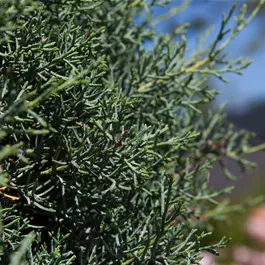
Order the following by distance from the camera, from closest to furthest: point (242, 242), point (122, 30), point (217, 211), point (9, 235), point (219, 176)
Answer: point (9, 235) < point (122, 30) < point (217, 211) < point (242, 242) < point (219, 176)

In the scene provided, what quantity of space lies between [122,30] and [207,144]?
55 centimetres

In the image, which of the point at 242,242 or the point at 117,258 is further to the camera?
the point at 242,242

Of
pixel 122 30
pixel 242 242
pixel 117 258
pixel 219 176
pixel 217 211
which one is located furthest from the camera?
pixel 219 176

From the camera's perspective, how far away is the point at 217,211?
5.27 ft

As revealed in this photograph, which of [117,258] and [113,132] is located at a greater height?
[113,132]

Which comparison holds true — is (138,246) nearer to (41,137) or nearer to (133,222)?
(133,222)

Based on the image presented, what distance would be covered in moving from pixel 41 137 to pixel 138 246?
32cm

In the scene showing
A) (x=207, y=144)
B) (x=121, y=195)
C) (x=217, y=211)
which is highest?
(x=121, y=195)

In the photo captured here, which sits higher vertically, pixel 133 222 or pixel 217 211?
pixel 133 222

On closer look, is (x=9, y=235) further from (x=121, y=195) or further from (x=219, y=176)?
(x=219, y=176)

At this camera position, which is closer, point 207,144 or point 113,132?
point 113,132

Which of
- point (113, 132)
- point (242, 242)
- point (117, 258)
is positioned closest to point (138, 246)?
point (117, 258)

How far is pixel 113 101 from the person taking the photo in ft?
3.10

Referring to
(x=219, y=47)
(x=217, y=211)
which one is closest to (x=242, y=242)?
(x=217, y=211)
